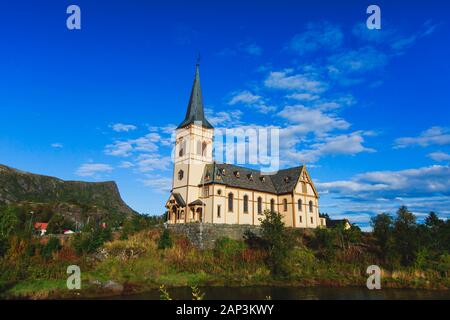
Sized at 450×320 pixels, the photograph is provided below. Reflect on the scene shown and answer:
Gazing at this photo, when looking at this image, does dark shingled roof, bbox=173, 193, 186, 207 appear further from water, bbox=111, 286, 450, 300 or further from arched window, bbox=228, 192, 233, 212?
water, bbox=111, 286, 450, 300

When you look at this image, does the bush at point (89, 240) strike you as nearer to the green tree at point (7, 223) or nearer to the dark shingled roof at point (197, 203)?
the green tree at point (7, 223)

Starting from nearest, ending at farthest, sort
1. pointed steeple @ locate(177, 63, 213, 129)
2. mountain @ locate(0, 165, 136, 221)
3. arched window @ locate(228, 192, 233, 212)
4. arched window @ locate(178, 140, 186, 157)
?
1. arched window @ locate(228, 192, 233, 212)
2. arched window @ locate(178, 140, 186, 157)
3. pointed steeple @ locate(177, 63, 213, 129)
4. mountain @ locate(0, 165, 136, 221)

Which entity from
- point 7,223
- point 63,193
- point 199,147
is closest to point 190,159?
point 199,147

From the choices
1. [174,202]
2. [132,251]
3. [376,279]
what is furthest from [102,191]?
[376,279]

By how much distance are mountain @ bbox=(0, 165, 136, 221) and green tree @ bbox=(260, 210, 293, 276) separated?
241 ft

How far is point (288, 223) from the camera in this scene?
164 ft

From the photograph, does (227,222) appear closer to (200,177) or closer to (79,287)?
(200,177)

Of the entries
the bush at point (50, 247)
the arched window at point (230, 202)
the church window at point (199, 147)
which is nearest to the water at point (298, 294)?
the bush at point (50, 247)

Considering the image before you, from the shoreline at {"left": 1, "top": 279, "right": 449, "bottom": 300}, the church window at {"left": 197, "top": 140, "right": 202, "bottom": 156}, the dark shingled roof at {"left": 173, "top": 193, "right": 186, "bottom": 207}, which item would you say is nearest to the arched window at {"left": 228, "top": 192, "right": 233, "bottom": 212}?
the dark shingled roof at {"left": 173, "top": 193, "right": 186, "bottom": 207}

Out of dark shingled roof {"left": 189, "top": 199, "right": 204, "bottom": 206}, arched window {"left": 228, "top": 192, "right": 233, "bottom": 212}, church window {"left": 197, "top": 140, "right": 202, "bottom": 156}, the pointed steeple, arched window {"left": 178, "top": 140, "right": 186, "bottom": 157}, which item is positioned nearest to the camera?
dark shingled roof {"left": 189, "top": 199, "right": 204, "bottom": 206}

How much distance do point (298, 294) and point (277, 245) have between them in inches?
311

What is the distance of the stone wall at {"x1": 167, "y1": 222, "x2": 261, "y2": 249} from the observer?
38.7 m

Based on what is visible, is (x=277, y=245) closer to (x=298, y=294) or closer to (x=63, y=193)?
(x=298, y=294)

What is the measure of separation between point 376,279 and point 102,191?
157550 mm
